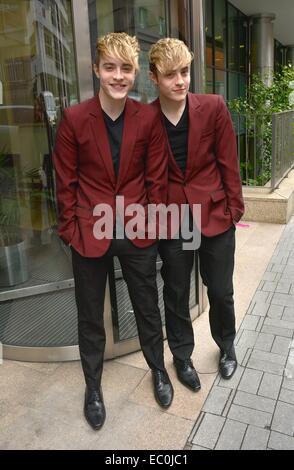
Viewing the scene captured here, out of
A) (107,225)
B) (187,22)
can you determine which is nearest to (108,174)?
(107,225)

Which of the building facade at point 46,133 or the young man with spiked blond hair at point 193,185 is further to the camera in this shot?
the building facade at point 46,133

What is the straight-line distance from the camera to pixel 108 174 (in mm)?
2072

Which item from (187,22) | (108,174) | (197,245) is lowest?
(197,245)

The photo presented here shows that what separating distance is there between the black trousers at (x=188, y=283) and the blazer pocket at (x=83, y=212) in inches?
17.2

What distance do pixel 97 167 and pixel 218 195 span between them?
0.66 metres

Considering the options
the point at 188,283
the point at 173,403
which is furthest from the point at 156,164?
the point at 173,403

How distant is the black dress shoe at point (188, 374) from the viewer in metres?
2.48

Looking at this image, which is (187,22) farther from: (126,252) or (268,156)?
(268,156)

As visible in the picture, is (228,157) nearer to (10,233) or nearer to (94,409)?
(94,409)

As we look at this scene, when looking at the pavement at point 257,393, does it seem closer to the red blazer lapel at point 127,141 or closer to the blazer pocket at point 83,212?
A: the blazer pocket at point 83,212

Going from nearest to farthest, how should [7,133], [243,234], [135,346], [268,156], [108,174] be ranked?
1. [108,174]
2. [135,346]
3. [7,133]
4. [243,234]
5. [268,156]

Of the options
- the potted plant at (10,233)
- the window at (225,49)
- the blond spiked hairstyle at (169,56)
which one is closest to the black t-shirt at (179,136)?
the blond spiked hairstyle at (169,56)

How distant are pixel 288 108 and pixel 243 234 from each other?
2.61 metres

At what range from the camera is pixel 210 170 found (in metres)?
2.29
